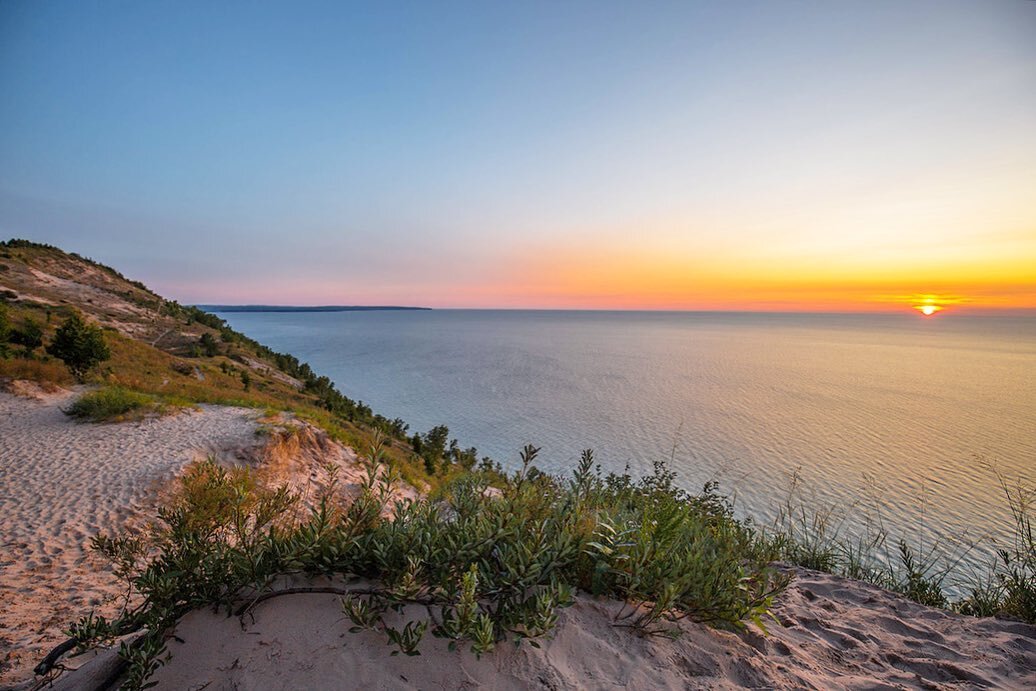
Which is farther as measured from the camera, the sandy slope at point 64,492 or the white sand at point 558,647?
the sandy slope at point 64,492

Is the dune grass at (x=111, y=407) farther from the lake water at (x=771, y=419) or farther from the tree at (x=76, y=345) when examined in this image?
the lake water at (x=771, y=419)

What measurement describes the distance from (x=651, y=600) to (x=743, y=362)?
230 ft

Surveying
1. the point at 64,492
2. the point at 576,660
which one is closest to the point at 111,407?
the point at 64,492

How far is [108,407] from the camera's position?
12359mm

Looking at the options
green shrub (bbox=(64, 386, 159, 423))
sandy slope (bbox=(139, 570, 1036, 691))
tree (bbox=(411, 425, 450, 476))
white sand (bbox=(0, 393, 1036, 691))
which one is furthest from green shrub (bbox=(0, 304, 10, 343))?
sandy slope (bbox=(139, 570, 1036, 691))

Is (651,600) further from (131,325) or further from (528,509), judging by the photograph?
(131,325)

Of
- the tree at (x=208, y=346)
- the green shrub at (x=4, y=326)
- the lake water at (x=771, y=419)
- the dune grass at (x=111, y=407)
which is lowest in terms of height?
the lake water at (x=771, y=419)

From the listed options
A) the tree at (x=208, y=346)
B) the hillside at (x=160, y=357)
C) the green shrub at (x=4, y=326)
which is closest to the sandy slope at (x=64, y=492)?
the hillside at (x=160, y=357)

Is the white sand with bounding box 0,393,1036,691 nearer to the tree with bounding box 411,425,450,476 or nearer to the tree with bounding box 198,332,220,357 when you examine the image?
the tree with bounding box 411,425,450,476

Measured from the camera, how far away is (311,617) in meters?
2.55

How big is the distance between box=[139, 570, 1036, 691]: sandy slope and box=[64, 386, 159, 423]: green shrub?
45.7ft

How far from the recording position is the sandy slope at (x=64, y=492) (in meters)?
5.13

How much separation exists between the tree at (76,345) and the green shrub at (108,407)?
13.4ft

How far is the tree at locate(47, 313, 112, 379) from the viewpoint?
1561 centimetres
